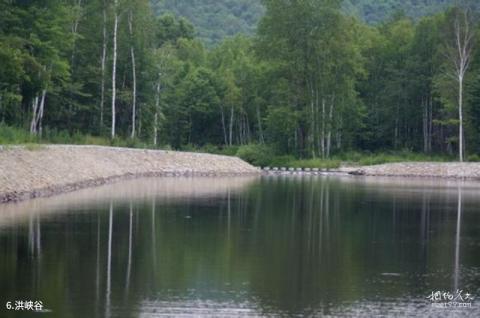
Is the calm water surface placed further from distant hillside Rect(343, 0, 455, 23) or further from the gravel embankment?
distant hillside Rect(343, 0, 455, 23)

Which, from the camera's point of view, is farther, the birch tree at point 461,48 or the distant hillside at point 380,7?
the distant hillside at point 380,7

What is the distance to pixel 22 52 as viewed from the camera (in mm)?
40875

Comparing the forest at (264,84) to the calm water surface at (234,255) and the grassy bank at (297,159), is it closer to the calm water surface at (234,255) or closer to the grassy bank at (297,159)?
the grassy bank at (297,159)

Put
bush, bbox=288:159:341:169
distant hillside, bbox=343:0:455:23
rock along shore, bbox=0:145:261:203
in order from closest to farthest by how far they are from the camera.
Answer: rock along shore, bbox=0:145:261:203
bush, bbox=288:159:341:169
distant hillside, bbox=343:0:455:23

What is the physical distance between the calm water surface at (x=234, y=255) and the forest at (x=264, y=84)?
13098 mm

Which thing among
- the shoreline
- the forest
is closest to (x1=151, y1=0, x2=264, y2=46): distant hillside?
the forest

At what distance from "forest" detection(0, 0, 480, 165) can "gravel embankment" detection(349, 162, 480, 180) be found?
2.34 metres

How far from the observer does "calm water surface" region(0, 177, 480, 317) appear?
15.2 m

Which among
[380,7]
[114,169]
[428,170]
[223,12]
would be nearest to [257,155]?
[428,170]

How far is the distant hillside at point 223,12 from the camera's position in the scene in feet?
440

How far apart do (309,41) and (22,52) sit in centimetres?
2740

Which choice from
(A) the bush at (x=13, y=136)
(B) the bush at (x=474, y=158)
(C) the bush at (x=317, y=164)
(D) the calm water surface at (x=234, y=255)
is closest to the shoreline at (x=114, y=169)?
(C) the bush at (x=317, y=164)

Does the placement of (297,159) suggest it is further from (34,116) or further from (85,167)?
(85,167)

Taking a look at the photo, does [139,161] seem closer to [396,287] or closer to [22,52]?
[22,52]
